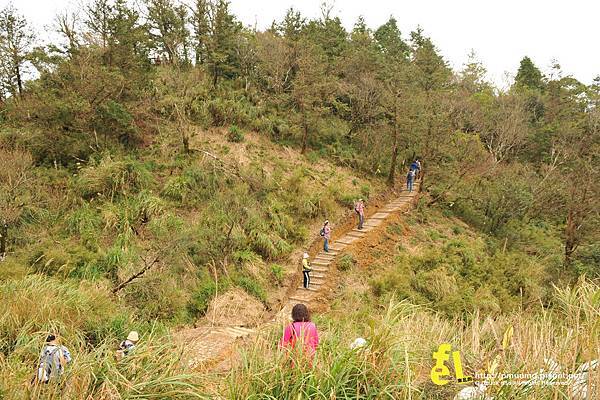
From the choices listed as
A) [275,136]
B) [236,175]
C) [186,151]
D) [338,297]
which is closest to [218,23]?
[275,136]

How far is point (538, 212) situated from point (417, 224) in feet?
28.0

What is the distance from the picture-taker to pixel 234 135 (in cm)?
1714

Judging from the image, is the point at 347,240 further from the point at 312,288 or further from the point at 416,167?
the point at 416,167

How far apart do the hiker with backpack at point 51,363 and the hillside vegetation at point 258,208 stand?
10cm

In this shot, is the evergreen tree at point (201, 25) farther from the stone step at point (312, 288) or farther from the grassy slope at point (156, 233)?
the stone step at point (312, 288)

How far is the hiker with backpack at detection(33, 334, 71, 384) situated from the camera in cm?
290

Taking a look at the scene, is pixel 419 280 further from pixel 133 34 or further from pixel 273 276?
pixel 133 34

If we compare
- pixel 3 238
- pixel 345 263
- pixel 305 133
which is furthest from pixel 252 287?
pixel 305 133

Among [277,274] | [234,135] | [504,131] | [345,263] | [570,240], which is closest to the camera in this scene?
[277,274]

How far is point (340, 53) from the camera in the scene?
24.7 m

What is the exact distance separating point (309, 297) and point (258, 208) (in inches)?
153

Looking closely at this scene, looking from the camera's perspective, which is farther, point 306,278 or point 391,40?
point 391,40

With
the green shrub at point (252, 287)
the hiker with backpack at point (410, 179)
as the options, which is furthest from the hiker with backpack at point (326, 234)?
the hiker with backpack at point (410, 179)

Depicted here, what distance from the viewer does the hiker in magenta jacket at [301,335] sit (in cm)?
297
